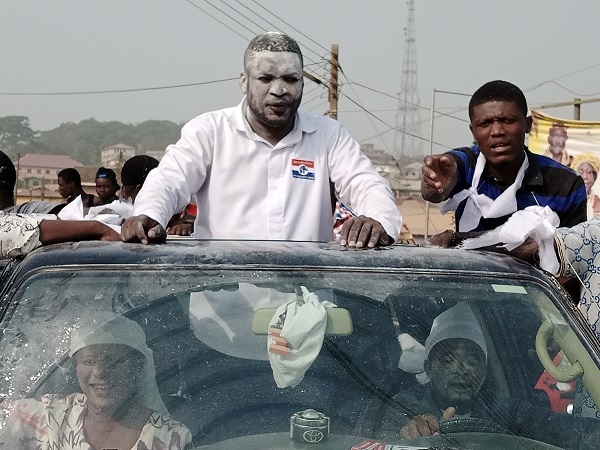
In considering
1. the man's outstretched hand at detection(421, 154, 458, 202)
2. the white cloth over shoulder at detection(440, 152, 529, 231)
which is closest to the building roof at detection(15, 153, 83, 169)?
the white cloth over shoulder at detection(440, 152, 529, 231)

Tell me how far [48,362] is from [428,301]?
38.1 inches

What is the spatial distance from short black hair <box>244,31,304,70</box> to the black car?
1.09 m

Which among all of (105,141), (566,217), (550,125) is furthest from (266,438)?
(105,141)

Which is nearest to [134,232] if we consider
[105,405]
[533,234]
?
[105,405]

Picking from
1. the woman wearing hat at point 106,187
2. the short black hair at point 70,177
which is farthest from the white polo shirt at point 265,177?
the short black hair at point 70,177

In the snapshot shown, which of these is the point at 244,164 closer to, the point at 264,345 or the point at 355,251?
the point at 355,251

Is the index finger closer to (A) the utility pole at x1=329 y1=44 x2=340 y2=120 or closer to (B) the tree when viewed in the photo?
(A) the utility pole at x1=329 y1=44 x2=340 y2=120

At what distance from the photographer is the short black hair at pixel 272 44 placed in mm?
3312

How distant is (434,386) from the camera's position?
2.26 metres

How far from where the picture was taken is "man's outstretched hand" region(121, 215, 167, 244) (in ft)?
8.25

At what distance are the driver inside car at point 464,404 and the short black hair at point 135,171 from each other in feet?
15.0

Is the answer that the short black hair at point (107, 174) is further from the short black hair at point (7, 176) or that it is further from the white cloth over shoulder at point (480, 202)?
the white cloth over shoulder at point (480, 202)

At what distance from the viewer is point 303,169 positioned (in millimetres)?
3346

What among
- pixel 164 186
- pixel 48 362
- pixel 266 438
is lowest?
pixel 266 438
